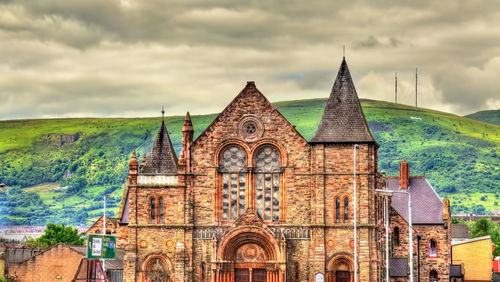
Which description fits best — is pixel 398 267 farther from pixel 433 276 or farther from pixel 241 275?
pixel 241 275

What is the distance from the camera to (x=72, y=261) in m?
101

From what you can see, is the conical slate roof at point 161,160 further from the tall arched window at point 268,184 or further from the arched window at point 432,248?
the arched window at point 432,248

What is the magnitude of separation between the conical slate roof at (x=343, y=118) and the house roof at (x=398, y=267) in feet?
47.7

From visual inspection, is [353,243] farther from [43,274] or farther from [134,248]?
[43,274]

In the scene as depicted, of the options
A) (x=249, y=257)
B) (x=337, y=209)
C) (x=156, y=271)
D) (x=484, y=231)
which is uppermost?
(x=484, y=231)

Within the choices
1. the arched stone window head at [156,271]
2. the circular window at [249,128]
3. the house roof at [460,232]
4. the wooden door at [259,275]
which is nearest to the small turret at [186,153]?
the circular window at [249,128]

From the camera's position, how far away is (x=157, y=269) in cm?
8594

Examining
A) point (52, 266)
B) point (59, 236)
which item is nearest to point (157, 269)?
point (52, 266)

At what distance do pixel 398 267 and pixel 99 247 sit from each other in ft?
110

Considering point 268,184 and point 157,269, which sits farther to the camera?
point 157,269

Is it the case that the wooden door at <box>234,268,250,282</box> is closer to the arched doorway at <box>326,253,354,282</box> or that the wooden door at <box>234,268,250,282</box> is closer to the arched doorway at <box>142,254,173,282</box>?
the arched doorway at <box>142,254,173,282</box>

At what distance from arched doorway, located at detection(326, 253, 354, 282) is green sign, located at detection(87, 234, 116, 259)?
19772 millimetres

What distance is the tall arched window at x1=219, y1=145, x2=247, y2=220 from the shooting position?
8538 centimetres

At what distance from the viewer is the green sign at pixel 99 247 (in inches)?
2724
